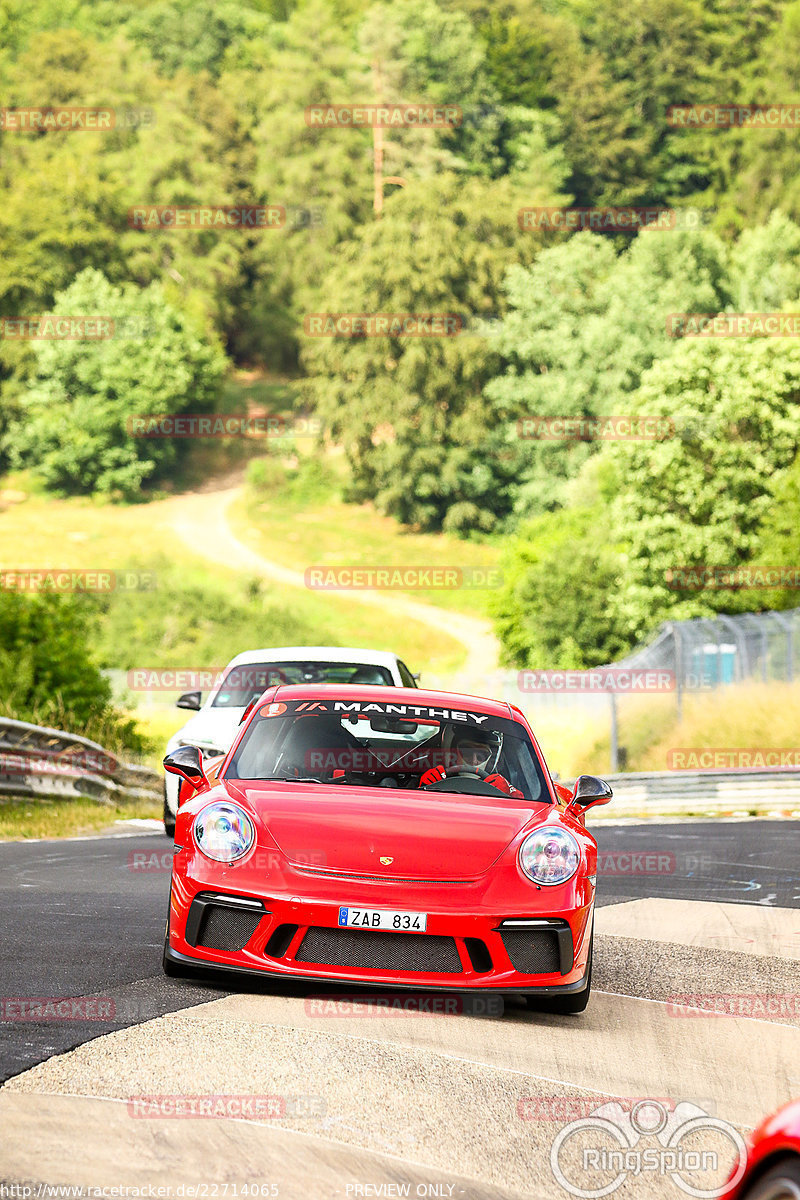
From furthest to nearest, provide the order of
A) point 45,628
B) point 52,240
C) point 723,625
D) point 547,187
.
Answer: point 547,187 < point 52,240 < point 723,625 < point 45,628

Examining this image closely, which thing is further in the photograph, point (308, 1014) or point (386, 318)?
point (386, 318)

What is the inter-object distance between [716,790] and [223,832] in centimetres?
1794

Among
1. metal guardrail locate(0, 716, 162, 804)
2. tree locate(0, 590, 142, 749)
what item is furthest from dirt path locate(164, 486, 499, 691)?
metal guardrail locate(0, 716, 162, 804)

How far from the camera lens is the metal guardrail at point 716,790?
930 inches

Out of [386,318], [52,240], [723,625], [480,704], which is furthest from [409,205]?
[480,704]

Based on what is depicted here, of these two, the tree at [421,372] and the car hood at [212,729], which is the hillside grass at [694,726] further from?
the tree at [421,372]

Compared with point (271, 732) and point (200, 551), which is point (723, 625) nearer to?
point (271, 732)

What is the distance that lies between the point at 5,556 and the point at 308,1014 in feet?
278

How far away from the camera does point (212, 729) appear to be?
1452cm

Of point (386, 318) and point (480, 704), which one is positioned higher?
point (480, 704)

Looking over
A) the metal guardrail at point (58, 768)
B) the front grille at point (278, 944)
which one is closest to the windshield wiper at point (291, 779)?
the front grille at point (278, 944)

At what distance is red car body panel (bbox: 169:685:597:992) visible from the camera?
22.2 feet

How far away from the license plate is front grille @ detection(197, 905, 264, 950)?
1.14ft

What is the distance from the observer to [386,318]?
3420 inches
